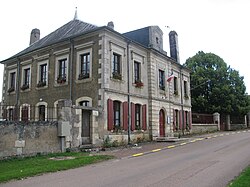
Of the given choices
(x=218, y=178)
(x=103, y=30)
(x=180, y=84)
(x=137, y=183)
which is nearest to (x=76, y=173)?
(x=137, y=183)

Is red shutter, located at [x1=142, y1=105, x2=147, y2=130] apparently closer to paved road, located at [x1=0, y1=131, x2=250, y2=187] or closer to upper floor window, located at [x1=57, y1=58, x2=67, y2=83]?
upper floor window, located at [x1=57, y1=58, x2=67, y2=83]

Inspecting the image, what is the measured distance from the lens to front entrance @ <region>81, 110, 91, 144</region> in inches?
624

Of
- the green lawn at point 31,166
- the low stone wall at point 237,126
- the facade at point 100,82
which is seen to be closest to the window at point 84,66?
the facade at point 100,82

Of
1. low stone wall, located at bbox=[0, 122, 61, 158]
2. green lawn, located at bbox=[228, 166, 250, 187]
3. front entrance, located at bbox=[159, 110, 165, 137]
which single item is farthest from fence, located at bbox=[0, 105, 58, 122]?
green lawn, located at bbox=[228, 166, 250, 187]

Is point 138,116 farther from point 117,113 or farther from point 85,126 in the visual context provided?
point 85,126

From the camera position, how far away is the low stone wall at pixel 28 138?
1191 cm

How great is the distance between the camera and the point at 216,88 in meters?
34.4

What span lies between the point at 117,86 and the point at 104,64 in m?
1.76

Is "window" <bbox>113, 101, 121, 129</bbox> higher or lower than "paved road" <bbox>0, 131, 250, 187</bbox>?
higher

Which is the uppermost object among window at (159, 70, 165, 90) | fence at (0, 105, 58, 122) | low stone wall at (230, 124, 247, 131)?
window at (159, 70, 165, 90)

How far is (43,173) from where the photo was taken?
9.02 m

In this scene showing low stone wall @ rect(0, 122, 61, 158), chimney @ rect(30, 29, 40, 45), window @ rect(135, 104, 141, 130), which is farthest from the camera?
chimney @ rect(30, 29, 40, 45)

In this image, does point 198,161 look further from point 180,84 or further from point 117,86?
point 180,84

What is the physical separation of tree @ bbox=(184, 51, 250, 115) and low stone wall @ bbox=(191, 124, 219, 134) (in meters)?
Answer: 2.90
